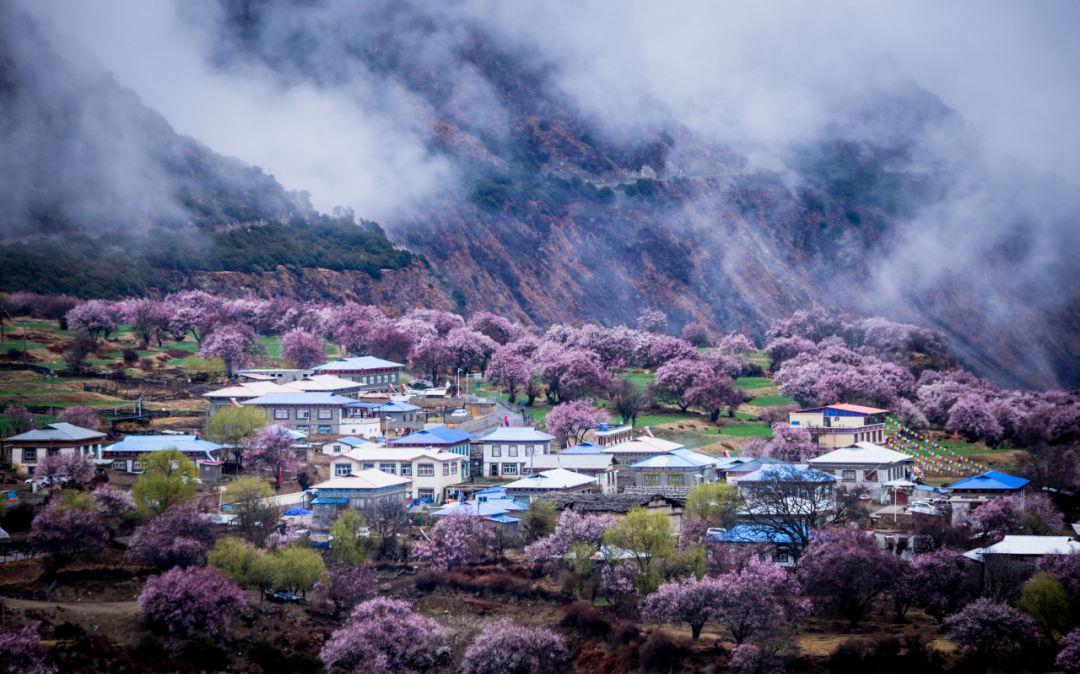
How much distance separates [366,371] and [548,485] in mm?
25645

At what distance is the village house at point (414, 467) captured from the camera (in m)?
60.1

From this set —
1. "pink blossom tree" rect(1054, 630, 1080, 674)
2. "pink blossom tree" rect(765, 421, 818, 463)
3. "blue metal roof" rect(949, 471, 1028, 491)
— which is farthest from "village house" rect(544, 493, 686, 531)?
"pink blossom tree" rect(1054, 630, 1080, 674)

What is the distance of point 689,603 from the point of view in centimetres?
4384

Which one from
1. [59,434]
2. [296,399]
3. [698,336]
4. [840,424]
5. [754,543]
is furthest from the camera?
[698,336]

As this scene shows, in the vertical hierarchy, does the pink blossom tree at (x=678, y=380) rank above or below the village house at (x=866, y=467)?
above

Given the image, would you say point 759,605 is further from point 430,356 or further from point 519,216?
point 519,216

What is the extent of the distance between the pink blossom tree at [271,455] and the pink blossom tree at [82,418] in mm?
7013

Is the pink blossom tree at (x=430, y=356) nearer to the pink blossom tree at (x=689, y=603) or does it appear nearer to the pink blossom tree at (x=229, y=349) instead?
the pink blossom tree at (x=229, y=349)

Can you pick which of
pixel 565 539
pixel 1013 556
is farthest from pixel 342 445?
pixel 1013 556

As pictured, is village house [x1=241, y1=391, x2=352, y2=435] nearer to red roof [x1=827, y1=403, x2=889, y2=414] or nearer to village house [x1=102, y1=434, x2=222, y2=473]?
village house [x1=102, y1=434, x2=222, y2=473]

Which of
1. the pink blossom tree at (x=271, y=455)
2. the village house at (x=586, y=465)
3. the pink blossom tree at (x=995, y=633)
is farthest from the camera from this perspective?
the village house at (x=586, y=465)

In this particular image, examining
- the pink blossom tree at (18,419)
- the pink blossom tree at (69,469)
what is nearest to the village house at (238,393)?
the pink blossom tree at (18,419)

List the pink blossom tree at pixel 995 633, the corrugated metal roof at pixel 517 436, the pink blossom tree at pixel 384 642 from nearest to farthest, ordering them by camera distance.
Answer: the pink blossom tree at pixel 995 633 → the pink blossom tree at pixel 384 642 → the corrugated metal roof at pixel 517 436

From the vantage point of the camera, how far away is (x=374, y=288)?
5020 inches
